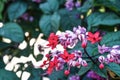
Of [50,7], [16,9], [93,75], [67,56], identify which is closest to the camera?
[67,56]

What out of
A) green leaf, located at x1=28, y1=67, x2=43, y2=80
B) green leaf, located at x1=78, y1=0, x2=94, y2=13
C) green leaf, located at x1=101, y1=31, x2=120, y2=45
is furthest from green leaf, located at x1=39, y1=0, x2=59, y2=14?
green leaf, located at x1=101, y1=31, x2=120, y2=45

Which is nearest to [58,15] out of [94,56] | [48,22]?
[48,22]

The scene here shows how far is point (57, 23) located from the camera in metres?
1.60

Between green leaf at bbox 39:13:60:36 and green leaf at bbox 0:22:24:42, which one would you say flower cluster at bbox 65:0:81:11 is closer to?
green leaf at bbox 39:13:60:36

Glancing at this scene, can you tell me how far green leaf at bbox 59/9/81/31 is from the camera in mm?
1653

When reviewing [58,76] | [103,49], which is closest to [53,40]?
[103,49]

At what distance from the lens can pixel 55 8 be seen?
168 centimetres

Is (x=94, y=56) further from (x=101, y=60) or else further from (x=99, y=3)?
(x=99, y=3)

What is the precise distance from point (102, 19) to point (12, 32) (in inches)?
14.8

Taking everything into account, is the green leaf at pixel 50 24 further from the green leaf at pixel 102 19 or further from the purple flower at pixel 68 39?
the purple flower at pixel 68 39

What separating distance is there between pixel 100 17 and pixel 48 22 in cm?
24

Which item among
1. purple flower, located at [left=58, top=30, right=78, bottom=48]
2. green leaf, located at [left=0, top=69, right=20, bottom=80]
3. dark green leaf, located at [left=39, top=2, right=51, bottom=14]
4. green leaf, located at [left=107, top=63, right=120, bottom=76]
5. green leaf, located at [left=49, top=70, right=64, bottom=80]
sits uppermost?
purple flower, located at [left=58, top=30, right=78, bottom=48]

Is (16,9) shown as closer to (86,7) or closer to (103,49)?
(86,7)

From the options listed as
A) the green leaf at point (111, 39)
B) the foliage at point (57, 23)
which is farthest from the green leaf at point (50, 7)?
the green leaf at point (111, 39)
